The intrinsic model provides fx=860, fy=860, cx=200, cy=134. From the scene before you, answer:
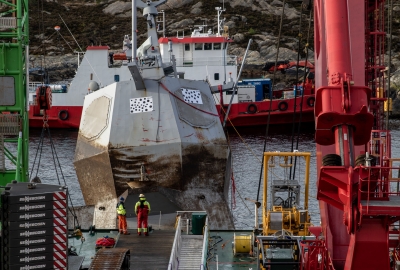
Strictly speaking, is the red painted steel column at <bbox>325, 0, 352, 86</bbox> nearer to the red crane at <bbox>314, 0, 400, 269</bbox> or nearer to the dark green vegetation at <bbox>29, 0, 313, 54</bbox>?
the red crane at <bbox>314, 0, 400, 269</bbox>

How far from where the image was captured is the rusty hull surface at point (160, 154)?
1143 inches

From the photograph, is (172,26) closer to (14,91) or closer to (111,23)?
(111,23)

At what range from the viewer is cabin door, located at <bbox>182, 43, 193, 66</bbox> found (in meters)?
69.8

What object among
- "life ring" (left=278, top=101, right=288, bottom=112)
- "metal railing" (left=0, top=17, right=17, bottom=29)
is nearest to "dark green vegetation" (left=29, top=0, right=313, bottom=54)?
"life ring" (left=278, top=101, right=288, bottom=112)

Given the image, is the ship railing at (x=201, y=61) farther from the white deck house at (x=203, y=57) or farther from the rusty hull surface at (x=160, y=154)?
the rusty hull surface at (x=160, y=154)

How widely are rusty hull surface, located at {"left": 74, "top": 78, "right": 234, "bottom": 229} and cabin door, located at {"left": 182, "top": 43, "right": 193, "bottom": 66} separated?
39.1 meters

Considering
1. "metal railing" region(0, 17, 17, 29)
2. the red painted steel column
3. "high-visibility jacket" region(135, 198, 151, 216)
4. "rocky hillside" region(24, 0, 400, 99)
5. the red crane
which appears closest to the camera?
the red crane

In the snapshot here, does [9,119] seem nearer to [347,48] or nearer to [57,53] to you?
[347,48]

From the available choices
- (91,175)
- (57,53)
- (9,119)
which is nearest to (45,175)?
(91,175)

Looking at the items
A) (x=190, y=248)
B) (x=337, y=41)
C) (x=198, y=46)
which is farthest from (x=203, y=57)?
(x=337, y=41)

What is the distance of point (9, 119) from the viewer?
1045 inches

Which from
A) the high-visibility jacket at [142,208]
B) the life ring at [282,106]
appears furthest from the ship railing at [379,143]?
the life ring at [282,106]

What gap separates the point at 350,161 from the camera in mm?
18141

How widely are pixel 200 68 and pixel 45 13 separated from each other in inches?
1920
